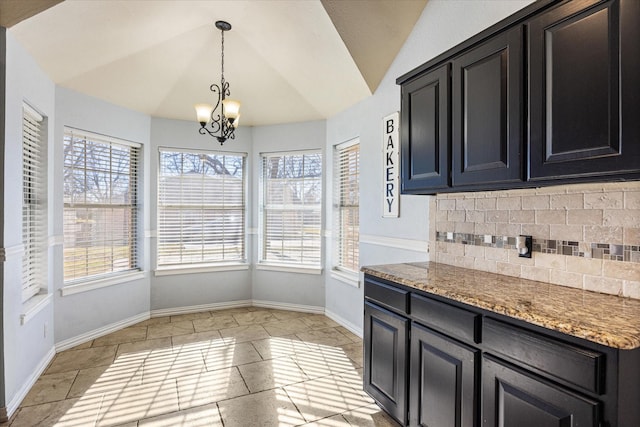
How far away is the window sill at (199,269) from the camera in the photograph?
462 centimetres

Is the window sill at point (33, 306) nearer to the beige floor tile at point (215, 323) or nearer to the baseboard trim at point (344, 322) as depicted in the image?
the beige floor tile at point (215, 323)

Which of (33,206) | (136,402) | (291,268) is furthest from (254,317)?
(33,206)

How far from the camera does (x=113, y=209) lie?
13.6 feet

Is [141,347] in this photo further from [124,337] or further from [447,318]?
[447,318]

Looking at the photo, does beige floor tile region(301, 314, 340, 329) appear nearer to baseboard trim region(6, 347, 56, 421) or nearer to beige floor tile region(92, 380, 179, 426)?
beige floor tile region(92, 380, 179, 426)

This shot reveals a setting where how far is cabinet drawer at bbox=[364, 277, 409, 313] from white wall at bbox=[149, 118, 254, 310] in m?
3.06

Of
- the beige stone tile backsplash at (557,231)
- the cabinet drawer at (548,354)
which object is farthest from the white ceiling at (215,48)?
the cabinet drawer at (548,354)

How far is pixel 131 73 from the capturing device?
366cm

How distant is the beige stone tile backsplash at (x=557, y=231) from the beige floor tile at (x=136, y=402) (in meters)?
2.34

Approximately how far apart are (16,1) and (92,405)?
2858 mm

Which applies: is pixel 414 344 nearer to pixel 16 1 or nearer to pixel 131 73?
pixel 16 1

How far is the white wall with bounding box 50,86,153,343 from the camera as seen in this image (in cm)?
346

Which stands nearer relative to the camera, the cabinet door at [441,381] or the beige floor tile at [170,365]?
the cabinet door at [441,381]

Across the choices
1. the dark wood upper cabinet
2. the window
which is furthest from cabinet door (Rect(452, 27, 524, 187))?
the window
